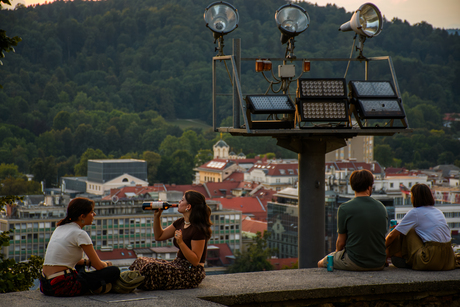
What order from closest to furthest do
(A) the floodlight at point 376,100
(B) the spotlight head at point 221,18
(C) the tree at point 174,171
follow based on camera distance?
(A) the floodlight at point 376,100, (B) the spotlight head at point 221,18, (C) the tree at point 174,171

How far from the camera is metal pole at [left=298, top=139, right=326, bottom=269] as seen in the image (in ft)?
19.4

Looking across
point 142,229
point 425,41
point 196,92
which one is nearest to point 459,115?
point 425,41

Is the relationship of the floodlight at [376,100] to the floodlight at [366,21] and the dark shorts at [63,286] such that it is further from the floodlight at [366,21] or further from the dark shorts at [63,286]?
the dark shorts at [63,286]

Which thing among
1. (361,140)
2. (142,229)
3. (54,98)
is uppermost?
(54,98)

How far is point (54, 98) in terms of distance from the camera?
116 metres

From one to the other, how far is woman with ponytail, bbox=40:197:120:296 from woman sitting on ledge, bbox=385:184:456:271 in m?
1.96

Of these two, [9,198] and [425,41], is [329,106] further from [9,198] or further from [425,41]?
[425,41]

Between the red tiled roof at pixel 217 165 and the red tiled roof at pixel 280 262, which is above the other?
the red tiled roof at pixel 217 165

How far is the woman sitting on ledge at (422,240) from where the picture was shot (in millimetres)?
4645

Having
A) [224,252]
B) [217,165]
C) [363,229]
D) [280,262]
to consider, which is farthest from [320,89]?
[217,165]

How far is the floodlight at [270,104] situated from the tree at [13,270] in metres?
2.69

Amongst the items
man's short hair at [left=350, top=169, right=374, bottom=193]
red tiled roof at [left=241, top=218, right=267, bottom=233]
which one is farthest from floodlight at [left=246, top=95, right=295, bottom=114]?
red tiled roof at [left=241, top=218, right=267, bottom=233]

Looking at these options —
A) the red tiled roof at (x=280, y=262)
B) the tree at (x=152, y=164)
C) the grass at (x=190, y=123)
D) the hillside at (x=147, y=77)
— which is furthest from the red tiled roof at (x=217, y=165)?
the red tiled roof at (x=280, y=262)

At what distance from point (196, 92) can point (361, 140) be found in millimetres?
42990
